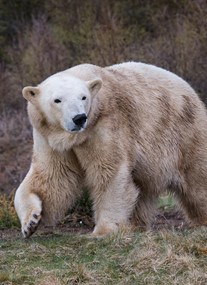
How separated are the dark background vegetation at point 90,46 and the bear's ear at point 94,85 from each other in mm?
5662

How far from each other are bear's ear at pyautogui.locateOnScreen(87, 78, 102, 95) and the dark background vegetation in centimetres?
566

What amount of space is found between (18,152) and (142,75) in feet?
21.2

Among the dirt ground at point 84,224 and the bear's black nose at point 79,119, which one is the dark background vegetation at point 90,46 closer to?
the dirt ground at point 84,224

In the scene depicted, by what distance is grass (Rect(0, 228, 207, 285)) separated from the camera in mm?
5160

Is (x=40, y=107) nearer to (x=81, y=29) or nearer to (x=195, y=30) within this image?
(x=195, y=30)

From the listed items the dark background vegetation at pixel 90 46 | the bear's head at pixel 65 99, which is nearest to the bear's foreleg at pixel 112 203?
the bear's head at pixel 65 99

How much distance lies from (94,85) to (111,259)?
1342 mm

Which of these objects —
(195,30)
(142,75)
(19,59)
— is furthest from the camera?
(19,59)

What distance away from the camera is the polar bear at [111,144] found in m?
6.15

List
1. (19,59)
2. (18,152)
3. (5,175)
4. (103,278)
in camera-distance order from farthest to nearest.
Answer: (19,59)
(18,152)
(5,175)
(103,278)

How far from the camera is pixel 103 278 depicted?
5188 millimetres

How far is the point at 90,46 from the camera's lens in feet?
50.5

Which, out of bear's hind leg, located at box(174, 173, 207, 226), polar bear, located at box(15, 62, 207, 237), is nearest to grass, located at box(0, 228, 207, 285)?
polar bear, located at box(15, 62, 207, 237)

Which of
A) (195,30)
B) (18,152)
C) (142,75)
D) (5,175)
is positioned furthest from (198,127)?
(195,30)
